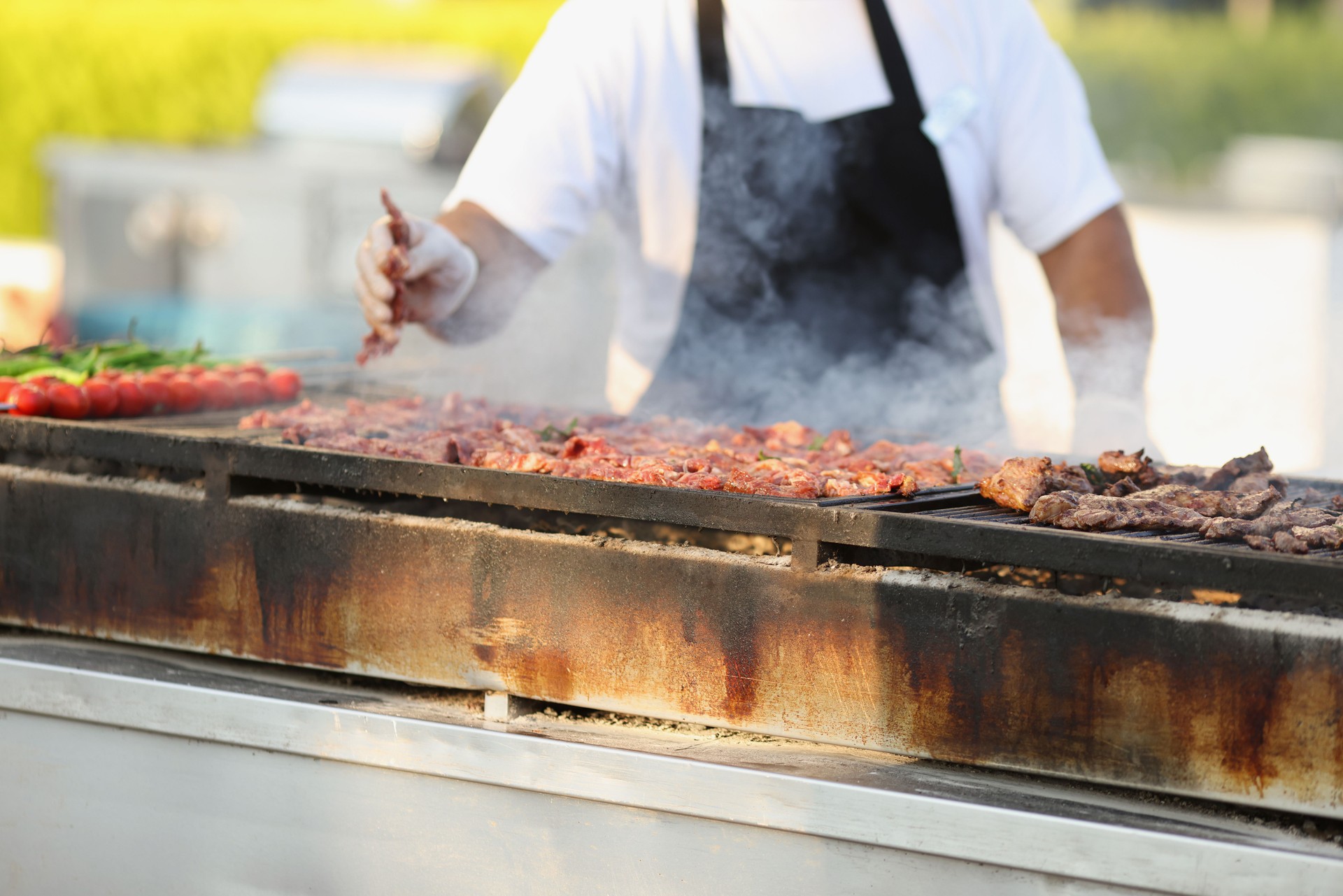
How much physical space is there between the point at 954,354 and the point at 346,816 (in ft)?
7.08

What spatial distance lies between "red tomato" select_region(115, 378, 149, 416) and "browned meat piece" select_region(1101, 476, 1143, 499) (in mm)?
2216

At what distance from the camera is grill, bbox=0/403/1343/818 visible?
85.8 inches

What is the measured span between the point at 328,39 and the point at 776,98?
11.5 meters

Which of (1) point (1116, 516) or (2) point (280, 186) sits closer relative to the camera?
(1) point (1116, 516)

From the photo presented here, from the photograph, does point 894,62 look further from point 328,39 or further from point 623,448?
point 328,39

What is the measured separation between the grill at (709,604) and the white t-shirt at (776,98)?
115cm

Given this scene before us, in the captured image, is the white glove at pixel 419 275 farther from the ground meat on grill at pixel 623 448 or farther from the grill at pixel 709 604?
the grill at pixel 709 604

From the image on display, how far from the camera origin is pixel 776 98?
3926mm

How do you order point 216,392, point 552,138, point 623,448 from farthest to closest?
point 552,138
point 216,392
point 623,448

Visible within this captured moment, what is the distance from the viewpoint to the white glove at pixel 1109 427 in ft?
12.1

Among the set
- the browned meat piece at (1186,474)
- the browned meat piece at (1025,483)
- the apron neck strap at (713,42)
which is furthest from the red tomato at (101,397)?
the browned meat piece at (1186,474)

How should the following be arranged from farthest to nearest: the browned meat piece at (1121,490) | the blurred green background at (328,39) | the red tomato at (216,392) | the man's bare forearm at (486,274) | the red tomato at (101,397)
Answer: the blurred green background at (328,39) → the man's bare forearm at (486,274) → the red tomato at (216,392) → the red tomato at (101,397) → the browned meat piece at (1121,490)

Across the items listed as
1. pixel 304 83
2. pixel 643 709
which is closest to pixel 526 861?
pixel 643 709

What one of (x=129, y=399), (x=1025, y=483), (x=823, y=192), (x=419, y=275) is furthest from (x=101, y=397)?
(x=1025, y=483)
